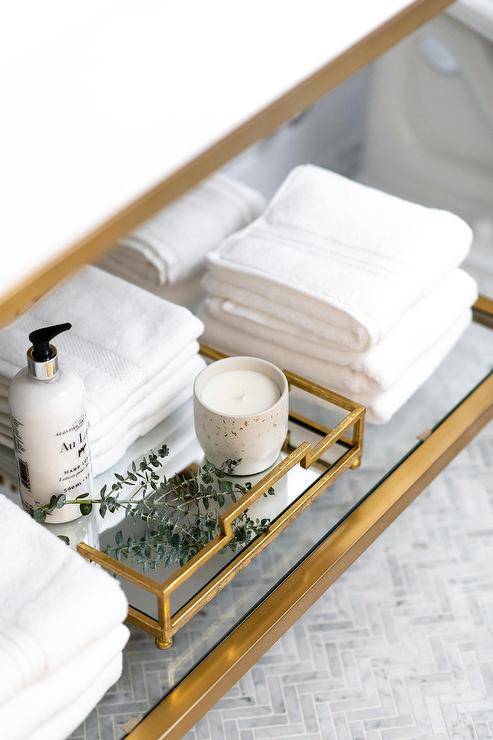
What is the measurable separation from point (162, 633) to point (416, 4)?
72cm

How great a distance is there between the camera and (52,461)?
3.03ft

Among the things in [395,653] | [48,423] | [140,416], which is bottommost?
[395,653]

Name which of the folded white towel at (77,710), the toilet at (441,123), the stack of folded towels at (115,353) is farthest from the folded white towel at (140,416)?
the toilet at (441,123)

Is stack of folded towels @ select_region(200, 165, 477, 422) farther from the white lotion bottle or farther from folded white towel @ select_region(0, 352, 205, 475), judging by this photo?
the white lotion bottle

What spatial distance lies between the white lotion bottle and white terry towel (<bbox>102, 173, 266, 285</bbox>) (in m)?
0.36

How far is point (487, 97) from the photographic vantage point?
1612mm

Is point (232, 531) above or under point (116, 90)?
under

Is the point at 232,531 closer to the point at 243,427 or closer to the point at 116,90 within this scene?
the point at 243,427

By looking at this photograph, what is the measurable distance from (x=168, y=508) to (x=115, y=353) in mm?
163

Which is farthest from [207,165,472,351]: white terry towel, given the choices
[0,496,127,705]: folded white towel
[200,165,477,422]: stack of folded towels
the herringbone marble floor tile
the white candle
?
[0,496,127,705]: folded white towel

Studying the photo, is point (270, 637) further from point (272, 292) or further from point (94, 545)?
point (272, 292)

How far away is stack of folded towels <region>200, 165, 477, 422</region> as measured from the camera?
3.62ft

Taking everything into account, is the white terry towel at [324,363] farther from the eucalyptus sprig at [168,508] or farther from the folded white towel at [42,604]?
the folded white towel at [42,604]

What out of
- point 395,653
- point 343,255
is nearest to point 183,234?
point 343,255
